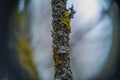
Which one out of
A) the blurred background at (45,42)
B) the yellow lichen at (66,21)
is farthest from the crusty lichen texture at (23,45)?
the yellow lichen at (66,21)

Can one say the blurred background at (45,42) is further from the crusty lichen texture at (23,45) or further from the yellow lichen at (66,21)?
the yellow lichen at (66,21)

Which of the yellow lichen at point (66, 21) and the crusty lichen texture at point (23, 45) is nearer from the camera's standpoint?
the yellow lichen at point (66, 21)

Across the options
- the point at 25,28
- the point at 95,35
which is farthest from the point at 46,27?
the point at 95,35

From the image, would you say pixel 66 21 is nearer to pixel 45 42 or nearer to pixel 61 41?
pixel 61 41

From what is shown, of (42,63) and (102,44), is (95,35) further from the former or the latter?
(42,63)

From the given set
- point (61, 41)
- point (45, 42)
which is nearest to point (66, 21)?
point (61, 41)

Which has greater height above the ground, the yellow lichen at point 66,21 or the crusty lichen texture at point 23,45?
the crusty lichen texture at point 23,45
